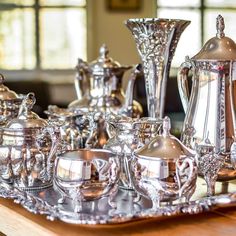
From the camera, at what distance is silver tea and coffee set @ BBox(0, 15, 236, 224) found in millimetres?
825

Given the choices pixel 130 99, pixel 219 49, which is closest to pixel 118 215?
pixel 219 49

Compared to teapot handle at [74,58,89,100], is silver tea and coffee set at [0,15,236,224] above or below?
below

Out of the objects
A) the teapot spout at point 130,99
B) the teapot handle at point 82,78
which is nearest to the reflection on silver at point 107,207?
the teapot spout at point 130,99

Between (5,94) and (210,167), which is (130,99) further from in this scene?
(210,167)

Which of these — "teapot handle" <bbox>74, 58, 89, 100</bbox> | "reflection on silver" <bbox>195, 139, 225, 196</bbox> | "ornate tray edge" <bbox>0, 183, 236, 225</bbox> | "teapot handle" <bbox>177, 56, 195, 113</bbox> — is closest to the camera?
"ornate tray edge" <bbox>0, 183, 236, 225</bbox>

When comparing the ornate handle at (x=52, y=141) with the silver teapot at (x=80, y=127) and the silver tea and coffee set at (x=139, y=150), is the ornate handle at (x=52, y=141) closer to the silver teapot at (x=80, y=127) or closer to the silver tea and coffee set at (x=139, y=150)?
the silver tea and coffee set at (x=139, y=150)

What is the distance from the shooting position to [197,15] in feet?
16.3

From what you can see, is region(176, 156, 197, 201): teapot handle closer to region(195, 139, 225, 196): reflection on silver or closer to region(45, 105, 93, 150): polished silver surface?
region(195, 139, 225, 196): reflection on silver

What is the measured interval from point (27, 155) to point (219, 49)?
0.36 m

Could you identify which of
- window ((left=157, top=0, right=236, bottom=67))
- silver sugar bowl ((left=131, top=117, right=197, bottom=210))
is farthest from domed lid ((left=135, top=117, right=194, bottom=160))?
window ((left=157, top=0, right=236, bottom=67))

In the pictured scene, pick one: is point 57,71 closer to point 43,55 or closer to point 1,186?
point 43,55

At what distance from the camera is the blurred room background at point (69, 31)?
4531mm

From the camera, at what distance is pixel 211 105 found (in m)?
1.00

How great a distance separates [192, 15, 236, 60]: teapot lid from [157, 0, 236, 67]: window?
388 centimetres
